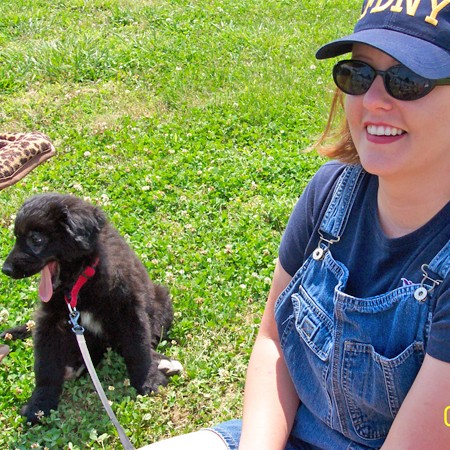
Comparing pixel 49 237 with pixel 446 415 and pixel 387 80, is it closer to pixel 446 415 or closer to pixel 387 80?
pixel 387 80

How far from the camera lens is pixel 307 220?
2.20 metres

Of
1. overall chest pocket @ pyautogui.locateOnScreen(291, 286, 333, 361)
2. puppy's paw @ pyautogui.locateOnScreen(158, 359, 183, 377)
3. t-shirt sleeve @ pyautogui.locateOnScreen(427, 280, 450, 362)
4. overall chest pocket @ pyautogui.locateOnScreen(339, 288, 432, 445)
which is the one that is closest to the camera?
t-shirt sleeve @ pyautogui.locateOnScreen(427, 280, 450, 362)

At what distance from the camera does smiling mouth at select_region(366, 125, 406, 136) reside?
1.81 meters

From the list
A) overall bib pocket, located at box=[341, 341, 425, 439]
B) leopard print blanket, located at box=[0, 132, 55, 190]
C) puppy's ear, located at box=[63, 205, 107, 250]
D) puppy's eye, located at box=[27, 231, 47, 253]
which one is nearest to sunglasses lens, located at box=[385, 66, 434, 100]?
overall bib pocket, located at box=[341, 341, 425, 439]

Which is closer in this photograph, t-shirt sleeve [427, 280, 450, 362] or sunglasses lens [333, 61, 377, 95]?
t-shirt sleeve [427, 280, 450, 362]

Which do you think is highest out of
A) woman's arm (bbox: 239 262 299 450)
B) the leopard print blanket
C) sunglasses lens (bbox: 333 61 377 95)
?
sunglasses lens (bbox: 333 61 377 95)

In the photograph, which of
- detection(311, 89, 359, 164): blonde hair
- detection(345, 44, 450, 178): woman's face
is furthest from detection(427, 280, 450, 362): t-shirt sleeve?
detection(311, 89, 359, 164): blonde hair

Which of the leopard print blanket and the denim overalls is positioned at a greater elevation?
the denim overalls

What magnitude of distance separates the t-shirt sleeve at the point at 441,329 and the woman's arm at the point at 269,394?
0.64 metres

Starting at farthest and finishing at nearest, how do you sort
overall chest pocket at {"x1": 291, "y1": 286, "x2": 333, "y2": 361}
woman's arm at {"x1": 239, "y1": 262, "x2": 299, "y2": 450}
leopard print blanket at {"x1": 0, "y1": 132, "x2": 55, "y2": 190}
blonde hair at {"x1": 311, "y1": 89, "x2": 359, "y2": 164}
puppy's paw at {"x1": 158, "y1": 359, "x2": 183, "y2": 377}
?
leopard print blanket at {"x1": 0, "y1": 132, "x2": 55, "y2": 190}, puppy's paw at {"x1": 158, "y1": 359, "x2": 183, "y2": 377}, blonde hair at {"x1": 311, "y1": 89, "x2": 359, "y2": 164}, woman's arm at {"x1": 239, "y1": 262, "x2": 299, "y2": 450}, overall chest pocket at {"x1": 291, "y1": 286, "x2": 333, "y2": 361}

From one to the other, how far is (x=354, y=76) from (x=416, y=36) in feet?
0.70

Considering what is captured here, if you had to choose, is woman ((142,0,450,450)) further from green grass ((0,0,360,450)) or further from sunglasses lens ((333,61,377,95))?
green grass ((0,0,360,450))

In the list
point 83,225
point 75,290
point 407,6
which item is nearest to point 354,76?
point 407,6

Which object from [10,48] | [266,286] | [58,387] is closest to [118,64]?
[10,48]
